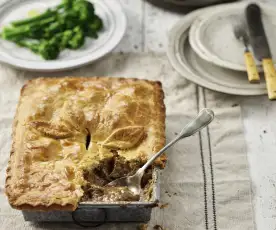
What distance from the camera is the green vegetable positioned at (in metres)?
3.92

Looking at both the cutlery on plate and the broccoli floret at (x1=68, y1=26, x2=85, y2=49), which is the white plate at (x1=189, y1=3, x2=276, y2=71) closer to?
the cutlery on plate

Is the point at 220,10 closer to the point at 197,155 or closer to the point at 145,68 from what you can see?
the point at 145,68

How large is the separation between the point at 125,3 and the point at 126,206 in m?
2.47

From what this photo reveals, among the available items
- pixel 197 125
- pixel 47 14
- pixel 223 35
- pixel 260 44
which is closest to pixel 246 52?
pixel 260 44

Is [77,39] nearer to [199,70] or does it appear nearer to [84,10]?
[84,10]

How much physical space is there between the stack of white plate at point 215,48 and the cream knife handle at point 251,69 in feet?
0.15

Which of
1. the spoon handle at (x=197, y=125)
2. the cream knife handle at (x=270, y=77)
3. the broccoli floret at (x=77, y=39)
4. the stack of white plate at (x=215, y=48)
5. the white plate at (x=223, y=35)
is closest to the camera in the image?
the spoon handle at (x=197, y=125)

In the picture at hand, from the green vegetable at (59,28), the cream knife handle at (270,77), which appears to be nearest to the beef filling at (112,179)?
the cream knife handle at (270,77)

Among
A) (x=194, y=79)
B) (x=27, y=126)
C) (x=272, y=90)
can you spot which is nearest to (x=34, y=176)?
(x=27, y=126)

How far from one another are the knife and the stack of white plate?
0.27ft

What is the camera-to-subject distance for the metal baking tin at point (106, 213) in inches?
99.6

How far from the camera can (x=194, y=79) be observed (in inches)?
139

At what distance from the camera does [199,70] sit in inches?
147

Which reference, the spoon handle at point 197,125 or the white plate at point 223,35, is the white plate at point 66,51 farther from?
the spoon handle at point 197,125
